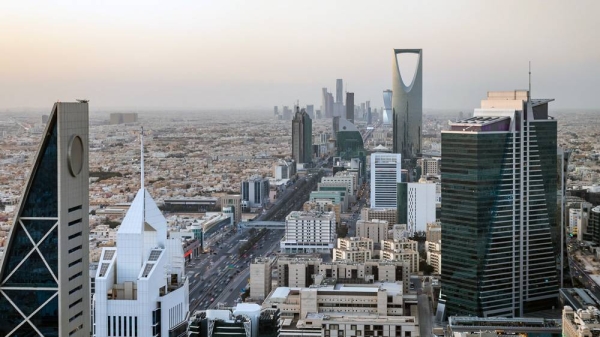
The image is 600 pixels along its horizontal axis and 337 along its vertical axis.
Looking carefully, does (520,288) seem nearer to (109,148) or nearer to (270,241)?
(109,148)

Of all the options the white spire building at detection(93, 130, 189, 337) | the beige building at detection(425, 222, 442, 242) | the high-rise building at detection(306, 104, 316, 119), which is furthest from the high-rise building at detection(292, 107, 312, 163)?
the white spire building at detection(93, 130, 189, 337)

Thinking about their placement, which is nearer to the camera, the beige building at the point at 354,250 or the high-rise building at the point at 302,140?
the beige building at the point at 354,250

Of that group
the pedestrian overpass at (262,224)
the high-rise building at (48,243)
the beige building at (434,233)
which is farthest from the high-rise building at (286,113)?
the high-rise building at (48,243)

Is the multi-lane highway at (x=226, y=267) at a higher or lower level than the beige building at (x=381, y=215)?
lower

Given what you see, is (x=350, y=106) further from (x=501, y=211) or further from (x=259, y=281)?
(x=501, y=211)

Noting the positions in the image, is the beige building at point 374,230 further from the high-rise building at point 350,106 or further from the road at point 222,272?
the high-rise building at point 350,106

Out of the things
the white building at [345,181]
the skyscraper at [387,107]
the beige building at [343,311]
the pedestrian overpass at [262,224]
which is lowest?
the beige building at [343,311]

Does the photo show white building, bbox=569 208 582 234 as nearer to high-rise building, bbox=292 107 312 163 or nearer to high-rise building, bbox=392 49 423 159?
high-rise building, bbox=392 49 423 159
